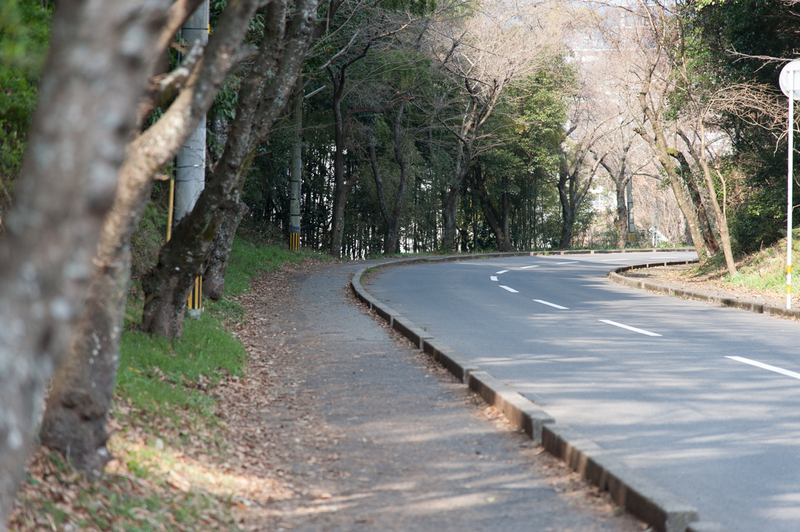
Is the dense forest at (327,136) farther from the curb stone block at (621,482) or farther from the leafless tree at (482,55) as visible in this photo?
the curb stone block at (621,482)

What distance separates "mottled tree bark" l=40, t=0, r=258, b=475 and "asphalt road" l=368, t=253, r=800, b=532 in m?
3.53

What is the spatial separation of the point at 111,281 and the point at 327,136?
94.0ft

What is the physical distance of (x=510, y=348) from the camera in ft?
29.2

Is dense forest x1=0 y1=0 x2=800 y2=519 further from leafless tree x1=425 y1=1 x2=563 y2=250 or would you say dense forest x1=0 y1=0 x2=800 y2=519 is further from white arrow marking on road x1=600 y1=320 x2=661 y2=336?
white arrow marking on road x1=600 y1=320 x2=661 y2=336

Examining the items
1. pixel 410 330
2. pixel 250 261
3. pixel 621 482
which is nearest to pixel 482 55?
pixel 250 261

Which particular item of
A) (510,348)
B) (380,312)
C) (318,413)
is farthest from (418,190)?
(318,413)

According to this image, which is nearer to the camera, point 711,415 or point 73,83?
point 73,83

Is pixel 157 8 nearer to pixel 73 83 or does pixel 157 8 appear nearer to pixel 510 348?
pixel 73 83

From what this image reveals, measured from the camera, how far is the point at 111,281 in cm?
423

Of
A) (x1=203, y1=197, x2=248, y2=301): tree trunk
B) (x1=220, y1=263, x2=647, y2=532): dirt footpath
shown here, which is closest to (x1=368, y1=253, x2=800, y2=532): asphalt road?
(x1=220, y1=263, x2=647, y2=532): dirt footpath

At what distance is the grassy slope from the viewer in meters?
3.44

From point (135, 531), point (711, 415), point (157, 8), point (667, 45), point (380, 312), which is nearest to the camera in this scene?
point (157, 8)

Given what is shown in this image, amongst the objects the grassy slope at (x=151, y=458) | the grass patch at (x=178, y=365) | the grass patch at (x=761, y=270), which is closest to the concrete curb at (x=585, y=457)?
the grassy slope at (x=151, y=458)

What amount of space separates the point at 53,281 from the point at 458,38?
94.9ft
